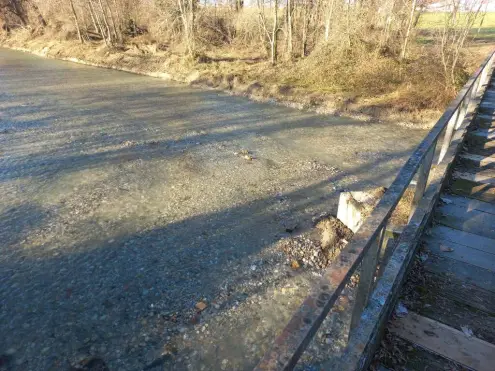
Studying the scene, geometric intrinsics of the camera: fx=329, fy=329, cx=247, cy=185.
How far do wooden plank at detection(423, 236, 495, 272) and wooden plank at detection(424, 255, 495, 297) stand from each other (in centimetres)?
7

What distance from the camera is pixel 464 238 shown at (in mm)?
3676

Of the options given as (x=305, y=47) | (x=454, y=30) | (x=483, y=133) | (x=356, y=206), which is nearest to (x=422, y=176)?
(x=356, y=206)

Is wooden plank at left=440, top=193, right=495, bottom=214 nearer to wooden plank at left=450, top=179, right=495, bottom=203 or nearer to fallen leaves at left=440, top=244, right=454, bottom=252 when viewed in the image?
wooden plank at left=450, top=179, right=495, bottom=203

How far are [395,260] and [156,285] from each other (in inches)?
164

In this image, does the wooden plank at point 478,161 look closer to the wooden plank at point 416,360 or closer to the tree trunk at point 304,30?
the wooden plank at point 416,360

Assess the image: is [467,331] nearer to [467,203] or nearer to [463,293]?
[463,293]

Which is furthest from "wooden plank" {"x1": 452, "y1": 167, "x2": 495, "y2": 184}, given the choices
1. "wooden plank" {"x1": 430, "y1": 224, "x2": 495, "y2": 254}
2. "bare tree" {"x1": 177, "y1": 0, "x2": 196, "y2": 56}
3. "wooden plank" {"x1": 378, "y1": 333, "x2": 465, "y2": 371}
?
"bare tree" {"x1": 177, "y1": 0, "x2": 196, "y2": 56}

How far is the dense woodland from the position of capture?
596 inches

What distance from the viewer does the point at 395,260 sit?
8.87 ft

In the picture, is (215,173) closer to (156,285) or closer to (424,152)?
(156,285)

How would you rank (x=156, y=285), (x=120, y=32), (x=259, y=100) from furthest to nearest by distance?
(x=120, y=32)
(x=259, y=100)
(x=156, y=285)

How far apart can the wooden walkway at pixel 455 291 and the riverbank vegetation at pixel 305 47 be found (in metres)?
10.4

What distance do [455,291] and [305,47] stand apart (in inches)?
858

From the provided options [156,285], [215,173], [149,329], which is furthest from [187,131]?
[149,329]
